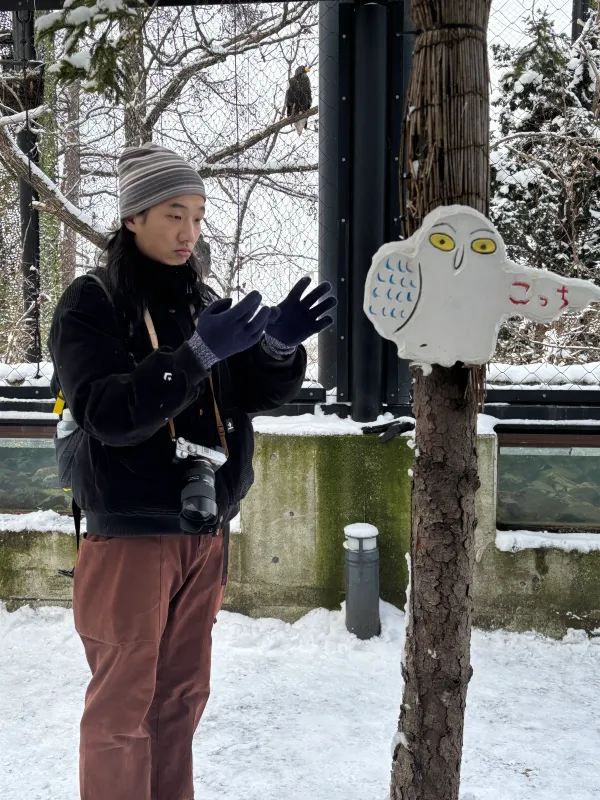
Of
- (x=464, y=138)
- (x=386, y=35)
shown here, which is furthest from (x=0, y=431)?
(x=464, y=138)

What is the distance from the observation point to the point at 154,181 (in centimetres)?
183

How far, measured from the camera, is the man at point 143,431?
1.69 meters

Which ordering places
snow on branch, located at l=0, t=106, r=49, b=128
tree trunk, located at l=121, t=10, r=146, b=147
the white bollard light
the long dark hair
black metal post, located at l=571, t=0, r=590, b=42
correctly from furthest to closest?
snow on branch, located at l=0, t=106, r=49, b=128
tree trunk, located at l=121, t=10, r=146, b=147
black metal post, located at l=571, t=0, r=590, b=42
the white bollard light
the long dark hair

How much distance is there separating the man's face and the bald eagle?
223 centimetres

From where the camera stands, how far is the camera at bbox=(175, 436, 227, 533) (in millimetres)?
1720

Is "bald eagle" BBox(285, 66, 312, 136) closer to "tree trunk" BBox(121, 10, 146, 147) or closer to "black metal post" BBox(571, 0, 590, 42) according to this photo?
"tree trunk" BBox(121, 10, 146, 147)

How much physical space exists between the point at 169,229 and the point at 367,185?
80.1 inches

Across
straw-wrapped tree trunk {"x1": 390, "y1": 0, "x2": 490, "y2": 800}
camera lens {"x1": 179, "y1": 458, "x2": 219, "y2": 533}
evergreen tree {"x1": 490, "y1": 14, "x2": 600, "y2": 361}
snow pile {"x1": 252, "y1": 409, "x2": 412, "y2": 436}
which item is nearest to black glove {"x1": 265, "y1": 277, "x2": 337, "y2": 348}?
straw-wrapped tree trunk {"x1": 390, "y1": 0, "x2": 490, "y2": 800}

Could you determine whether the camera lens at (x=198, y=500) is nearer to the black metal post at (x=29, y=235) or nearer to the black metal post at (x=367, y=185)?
the black metal post at (x=367, y=185)

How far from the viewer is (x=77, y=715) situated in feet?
9.93

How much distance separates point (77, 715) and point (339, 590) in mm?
1337

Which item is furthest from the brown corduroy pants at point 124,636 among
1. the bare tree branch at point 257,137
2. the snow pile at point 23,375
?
the bare tree branch at point 257,137

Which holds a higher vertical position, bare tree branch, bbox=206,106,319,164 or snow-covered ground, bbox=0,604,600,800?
bare tree branch, bbox=206,106,319,164

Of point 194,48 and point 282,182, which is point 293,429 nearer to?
point 282,182
